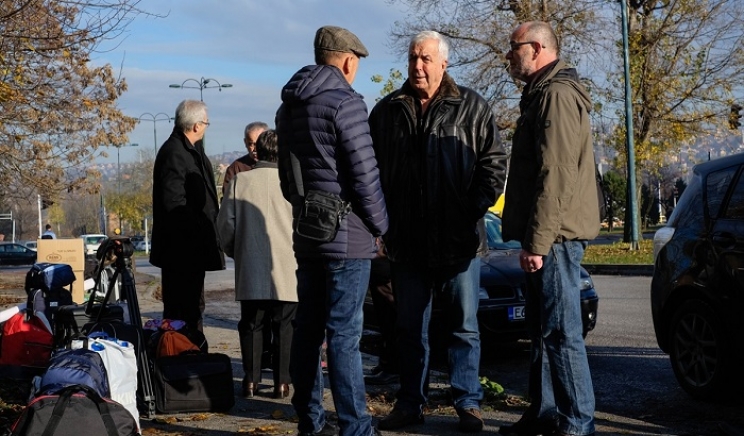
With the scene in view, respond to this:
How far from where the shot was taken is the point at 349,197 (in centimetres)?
513

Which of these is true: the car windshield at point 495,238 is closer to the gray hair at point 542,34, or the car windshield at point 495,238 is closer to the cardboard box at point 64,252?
the gray hair at point 542,34

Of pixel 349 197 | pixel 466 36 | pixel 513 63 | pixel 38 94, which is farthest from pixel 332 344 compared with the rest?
pixel 466 36

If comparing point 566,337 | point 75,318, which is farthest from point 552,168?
point 75,318

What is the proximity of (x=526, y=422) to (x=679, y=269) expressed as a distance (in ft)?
7.13

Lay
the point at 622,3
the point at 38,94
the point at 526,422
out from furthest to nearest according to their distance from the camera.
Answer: the point at 622,3, the point at 38,94, the point at 526,422

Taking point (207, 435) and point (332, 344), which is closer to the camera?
point (332, 344)

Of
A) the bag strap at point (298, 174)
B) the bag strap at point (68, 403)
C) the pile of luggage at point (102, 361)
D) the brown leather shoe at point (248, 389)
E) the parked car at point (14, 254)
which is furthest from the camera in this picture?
the parked car at point (14, 254)

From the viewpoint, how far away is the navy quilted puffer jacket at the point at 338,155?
5020 mm

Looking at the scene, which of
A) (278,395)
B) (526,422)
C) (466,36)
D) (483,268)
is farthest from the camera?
(466,36)

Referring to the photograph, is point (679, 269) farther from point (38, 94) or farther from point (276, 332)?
point (38, 94)

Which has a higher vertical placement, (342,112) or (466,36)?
(466,36)

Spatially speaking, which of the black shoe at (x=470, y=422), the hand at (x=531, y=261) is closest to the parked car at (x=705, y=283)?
the black shoe at (x=470, y=422)

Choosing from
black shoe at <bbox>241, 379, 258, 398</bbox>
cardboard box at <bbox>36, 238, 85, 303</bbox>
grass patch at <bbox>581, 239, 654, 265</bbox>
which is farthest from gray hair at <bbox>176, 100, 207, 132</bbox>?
grass patch at <bbox>581, 239, 654, 265</bbox>

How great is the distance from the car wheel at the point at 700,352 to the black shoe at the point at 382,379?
2000 mm
